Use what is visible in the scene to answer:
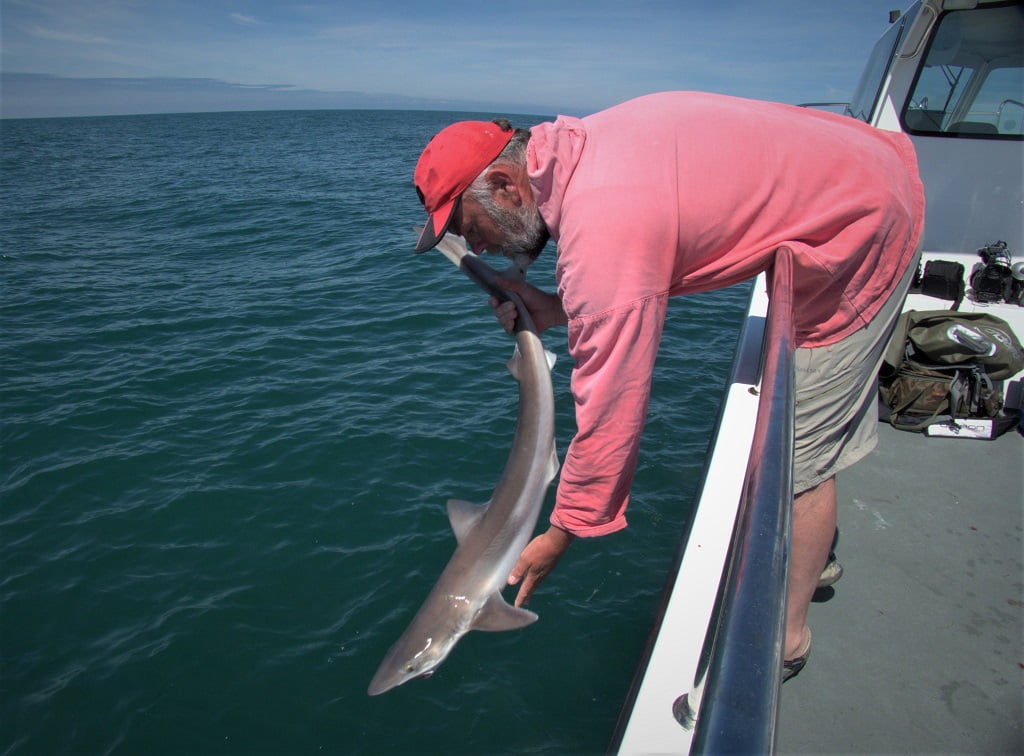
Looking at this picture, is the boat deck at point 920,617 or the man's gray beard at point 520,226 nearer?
the man's gray beard at point 520,226

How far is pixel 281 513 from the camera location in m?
5.94

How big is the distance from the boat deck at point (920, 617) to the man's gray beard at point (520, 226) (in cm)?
182

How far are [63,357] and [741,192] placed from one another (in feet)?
34.1

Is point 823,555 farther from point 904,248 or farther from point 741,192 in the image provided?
point 741,192

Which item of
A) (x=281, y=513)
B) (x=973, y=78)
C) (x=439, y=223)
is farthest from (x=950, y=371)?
(x=281, y=513)

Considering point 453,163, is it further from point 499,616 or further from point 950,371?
point 950,371

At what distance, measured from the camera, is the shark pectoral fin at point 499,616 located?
2.87 m

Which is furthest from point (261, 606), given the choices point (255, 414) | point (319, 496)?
point (255, 414)

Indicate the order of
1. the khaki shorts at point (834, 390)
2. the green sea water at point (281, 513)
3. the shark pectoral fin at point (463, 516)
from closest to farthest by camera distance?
1. the khaki shorts at point (834, 390)
2. the shark pectoral fin at point (463, 516)
3. the green sea water at point (281, 513)

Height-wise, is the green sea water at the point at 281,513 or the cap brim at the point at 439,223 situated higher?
the cap brim at the point at 439,223

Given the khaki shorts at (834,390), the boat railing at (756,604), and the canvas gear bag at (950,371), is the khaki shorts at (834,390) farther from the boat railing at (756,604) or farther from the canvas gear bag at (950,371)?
the canvas gear bag at (950,371)

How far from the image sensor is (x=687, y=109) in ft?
6.21

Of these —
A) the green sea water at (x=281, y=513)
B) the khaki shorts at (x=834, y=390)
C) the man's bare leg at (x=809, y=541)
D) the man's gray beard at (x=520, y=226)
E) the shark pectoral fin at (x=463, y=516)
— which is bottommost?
the green sea water at (x=281, y=513)

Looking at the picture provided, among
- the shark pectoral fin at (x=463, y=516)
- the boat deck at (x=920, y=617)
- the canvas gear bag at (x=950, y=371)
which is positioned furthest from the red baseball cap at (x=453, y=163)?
the canvas gear bag at (x=950, y=371)
